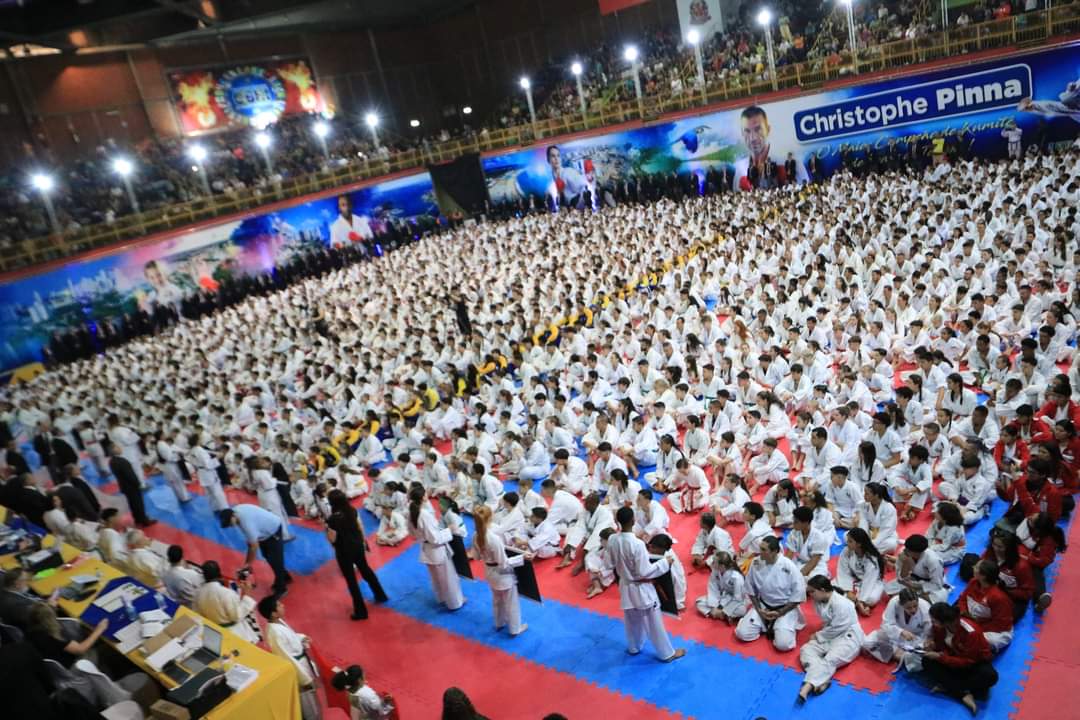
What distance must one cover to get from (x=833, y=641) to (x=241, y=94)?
98.3ft

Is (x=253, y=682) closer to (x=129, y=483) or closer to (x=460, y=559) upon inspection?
(x=460, y=559)

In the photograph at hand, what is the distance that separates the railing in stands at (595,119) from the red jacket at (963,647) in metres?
17.0

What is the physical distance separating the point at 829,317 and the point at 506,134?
19589mm

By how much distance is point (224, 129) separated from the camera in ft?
91.0

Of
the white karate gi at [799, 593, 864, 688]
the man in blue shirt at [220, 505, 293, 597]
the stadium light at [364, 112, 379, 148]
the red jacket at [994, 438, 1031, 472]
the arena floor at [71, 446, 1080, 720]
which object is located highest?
the stadium light at [364, 112, 379, 148]

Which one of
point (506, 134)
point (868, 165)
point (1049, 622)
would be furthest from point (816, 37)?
point (1049, 622)

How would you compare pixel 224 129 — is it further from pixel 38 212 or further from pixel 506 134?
pixel 506 134

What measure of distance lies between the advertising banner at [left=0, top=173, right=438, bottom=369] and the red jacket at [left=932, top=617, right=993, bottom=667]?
21.6 m

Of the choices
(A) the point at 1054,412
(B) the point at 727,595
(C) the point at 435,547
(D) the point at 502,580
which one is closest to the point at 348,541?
(C) the point at 435,547

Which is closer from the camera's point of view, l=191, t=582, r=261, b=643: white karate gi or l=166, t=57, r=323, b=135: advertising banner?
l=191, t=582, r=261, b=643: white karate gi

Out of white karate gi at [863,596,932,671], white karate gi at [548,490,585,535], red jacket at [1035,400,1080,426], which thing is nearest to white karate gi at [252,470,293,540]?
white karate gi at [548,490,585,535]

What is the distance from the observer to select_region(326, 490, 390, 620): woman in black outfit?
6.33 meters

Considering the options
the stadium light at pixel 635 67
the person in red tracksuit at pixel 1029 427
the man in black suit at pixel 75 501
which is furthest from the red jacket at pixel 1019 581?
the stadium light at pixel 635 67

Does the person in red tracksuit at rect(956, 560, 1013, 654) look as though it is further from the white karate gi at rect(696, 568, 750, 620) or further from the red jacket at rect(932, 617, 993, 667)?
the white karate gi at rect(696, 568, 750, 620)
